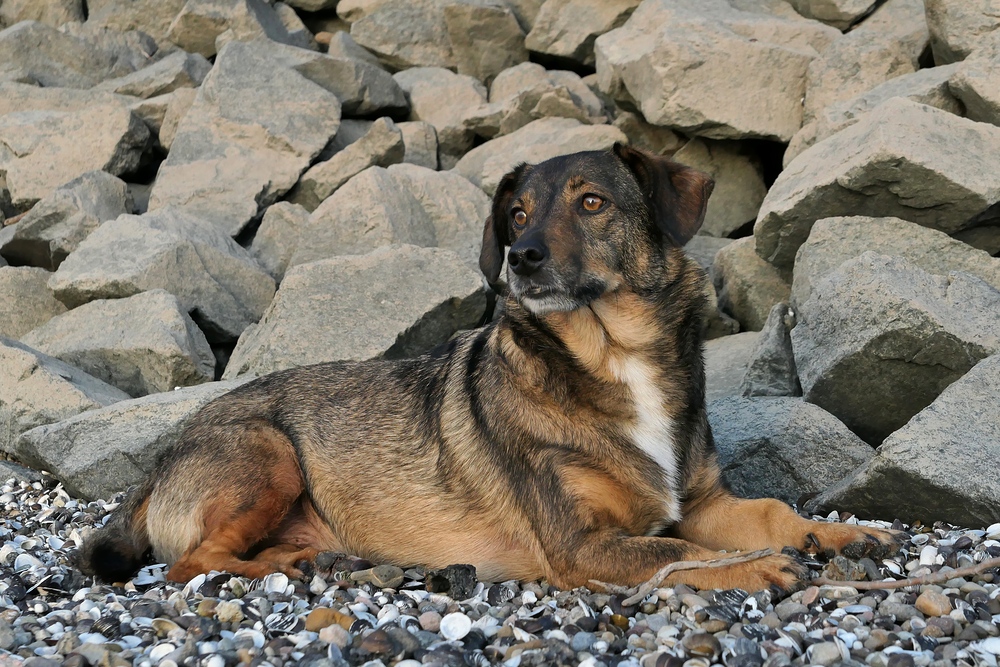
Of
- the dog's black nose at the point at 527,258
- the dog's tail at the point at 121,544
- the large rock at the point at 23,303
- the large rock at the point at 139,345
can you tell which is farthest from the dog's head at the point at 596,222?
the large rock at the point at 23,303

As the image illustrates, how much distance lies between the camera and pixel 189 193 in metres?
12.9

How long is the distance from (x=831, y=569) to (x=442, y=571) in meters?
1.88

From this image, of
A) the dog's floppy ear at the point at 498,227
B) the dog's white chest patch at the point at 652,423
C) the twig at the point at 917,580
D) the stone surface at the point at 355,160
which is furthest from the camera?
the stone surface at the point at 355,160

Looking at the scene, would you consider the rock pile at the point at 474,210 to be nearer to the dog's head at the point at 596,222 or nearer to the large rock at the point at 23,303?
the large rock at the point at 23,303

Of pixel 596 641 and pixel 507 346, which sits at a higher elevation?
pixel 507 346

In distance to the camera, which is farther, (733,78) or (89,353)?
(733,78)

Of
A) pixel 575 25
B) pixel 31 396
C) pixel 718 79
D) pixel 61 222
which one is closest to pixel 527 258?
pixel 31 396

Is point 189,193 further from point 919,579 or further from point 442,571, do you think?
point 919,579

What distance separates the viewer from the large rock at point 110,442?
7340 mm

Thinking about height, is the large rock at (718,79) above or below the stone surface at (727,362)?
above

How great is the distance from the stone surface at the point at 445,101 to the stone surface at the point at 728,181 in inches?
139

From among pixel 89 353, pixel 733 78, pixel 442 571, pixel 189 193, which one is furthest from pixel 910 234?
pixel 189 193

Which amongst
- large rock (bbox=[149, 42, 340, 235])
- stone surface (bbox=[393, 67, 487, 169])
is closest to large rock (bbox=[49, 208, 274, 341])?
large rock (bbox=[149, 42, 340, 235])

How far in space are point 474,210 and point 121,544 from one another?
21.6ft
